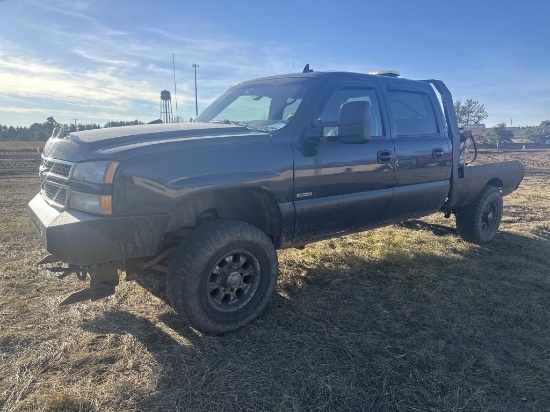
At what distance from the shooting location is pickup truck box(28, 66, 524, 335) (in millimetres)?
2750

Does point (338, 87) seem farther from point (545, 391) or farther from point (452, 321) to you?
Result: point (545, 391)

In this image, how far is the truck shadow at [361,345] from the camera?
2.46 meters

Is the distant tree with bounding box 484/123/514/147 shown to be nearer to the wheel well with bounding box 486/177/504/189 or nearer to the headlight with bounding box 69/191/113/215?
the wheel well with bounding box 486/177/504/189

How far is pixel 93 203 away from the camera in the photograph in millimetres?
2717

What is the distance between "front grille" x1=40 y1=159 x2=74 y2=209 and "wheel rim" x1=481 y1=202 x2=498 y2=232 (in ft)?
17.4

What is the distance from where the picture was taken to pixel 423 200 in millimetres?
4680

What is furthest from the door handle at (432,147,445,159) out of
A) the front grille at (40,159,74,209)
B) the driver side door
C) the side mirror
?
the front grille at (40,159,74,209)

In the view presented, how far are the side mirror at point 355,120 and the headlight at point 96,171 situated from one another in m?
1.85

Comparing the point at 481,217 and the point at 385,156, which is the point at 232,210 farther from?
the point at 481,217

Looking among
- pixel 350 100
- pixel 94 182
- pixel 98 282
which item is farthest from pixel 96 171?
pixel 350 100

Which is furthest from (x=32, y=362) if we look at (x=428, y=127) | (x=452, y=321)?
(x=428, y=127)

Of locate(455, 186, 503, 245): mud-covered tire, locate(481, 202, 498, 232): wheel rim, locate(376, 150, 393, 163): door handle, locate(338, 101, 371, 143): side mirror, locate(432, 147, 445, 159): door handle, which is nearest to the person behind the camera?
locate(338, 101, 371, 143): side mirror

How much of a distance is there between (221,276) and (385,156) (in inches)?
80.9

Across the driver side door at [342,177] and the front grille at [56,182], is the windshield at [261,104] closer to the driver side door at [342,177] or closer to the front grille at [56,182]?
the driver side door at [342,177]
